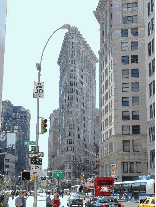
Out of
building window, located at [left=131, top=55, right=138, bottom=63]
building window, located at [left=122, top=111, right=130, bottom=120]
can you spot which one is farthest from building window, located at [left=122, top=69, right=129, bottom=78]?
building window, located at [left=122, top=111, right=130, bottom=120]

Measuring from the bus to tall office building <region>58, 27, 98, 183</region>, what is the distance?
106m

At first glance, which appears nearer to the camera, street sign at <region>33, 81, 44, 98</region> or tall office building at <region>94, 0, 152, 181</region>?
street sign at <region>33, 81, 44, 98</region>

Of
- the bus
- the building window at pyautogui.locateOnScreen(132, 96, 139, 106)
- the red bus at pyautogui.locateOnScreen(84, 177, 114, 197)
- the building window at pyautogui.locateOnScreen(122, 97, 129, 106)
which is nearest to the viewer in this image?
the bus

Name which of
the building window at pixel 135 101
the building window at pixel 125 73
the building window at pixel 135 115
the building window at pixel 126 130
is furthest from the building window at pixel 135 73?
the building window at pixel 126 130

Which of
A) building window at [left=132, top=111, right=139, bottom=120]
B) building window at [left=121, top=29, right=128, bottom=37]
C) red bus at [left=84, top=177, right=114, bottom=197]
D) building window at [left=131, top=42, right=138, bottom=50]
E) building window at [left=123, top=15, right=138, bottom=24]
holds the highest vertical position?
building window at [left=123, top=15, right=138, bottom=24]

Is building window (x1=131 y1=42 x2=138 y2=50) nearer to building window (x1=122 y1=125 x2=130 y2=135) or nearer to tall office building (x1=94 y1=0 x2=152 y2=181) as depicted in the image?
tall office building (x1=94 y1=0 x2=152 y2=181)

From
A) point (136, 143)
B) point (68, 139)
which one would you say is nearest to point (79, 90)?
point (68, 139)

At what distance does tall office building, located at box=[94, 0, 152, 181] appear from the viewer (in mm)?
78250

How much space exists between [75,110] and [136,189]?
120710 mm

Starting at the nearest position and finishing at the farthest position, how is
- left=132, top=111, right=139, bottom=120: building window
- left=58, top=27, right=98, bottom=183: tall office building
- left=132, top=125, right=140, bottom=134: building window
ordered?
1. left=132, top=125, right=140, bottom=134: building window
2. left=132, top=111, right=139, bottom=120: building window
3. left=58, top=27, right=98, bottom=183: tall office building

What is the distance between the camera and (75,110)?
559 ft

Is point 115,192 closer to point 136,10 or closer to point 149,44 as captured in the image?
point 149,44

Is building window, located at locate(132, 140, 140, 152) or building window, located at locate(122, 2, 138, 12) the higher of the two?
building window, located at locate(122, 2, 138, 12)

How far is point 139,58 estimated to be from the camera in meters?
83.1
